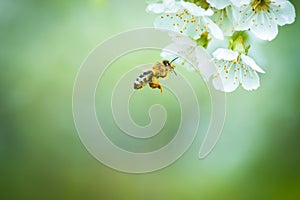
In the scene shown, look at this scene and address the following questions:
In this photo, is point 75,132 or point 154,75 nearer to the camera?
point 154,75

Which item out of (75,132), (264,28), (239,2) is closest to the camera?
(239,2)

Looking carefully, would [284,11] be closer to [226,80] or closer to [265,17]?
[265,17]

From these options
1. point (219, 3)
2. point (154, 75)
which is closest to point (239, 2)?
point (219, 3)

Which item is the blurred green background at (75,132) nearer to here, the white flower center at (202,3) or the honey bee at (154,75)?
the honey bee at (154,75)

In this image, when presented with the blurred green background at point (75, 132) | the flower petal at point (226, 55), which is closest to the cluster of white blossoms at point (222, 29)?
the flower petal at point (226, 55)

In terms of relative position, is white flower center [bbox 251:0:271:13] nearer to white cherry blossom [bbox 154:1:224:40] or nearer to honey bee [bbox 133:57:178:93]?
white cherry blossom [bbox 154:1:224:40]

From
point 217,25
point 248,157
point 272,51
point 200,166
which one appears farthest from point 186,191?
point 217,25

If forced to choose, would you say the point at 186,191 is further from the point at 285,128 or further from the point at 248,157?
the point at 285,128
